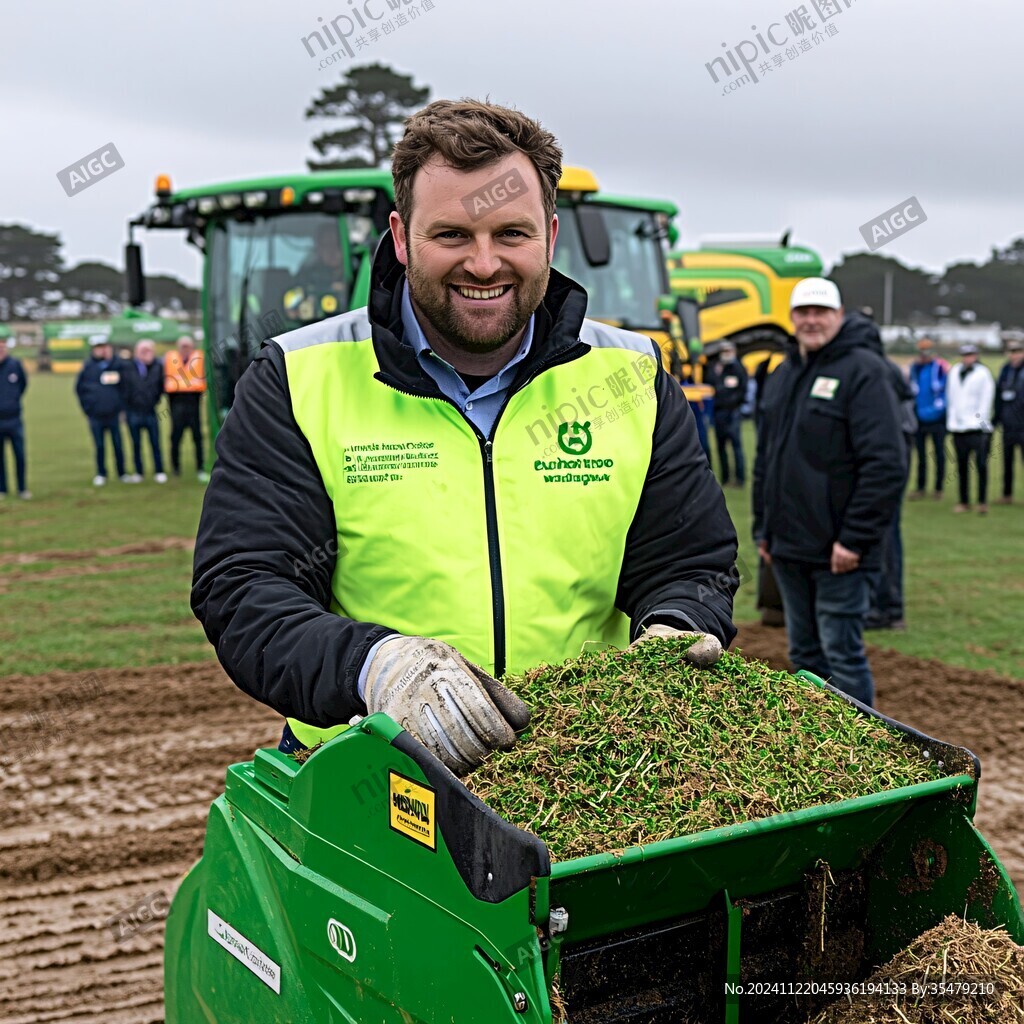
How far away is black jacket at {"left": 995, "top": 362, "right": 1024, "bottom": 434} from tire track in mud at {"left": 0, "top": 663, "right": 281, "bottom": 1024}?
1024 cm

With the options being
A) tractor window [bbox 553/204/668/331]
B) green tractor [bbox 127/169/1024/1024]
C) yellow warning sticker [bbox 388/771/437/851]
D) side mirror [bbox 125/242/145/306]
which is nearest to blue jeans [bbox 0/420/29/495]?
side mirror [bbox 125/242/145/306]

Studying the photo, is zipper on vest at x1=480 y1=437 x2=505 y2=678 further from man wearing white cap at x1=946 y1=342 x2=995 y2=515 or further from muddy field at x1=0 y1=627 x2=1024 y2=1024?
man wearing white cap at x1=946 y1=342 x2=995 y2=515

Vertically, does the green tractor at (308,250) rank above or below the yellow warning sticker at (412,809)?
above

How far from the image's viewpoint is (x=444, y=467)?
94.7 inches

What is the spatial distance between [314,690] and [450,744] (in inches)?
12.3

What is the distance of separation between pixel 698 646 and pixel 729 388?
14.3m

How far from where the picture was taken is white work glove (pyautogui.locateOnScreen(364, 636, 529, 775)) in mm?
1956

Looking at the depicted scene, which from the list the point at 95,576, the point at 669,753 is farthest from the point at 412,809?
the point at 95,576

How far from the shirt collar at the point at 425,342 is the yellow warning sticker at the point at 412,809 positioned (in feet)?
3.12

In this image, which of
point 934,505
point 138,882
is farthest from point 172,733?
point 934,505

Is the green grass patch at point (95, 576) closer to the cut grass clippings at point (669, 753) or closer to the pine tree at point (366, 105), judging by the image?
the cut grass clippings at point (669, 753)

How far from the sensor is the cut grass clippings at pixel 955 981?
77.0 inches

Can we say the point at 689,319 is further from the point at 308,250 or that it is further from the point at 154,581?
the point at 154,581

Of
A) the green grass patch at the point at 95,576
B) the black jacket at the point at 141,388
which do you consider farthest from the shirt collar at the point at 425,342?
the black jacket at the point at 141,388
